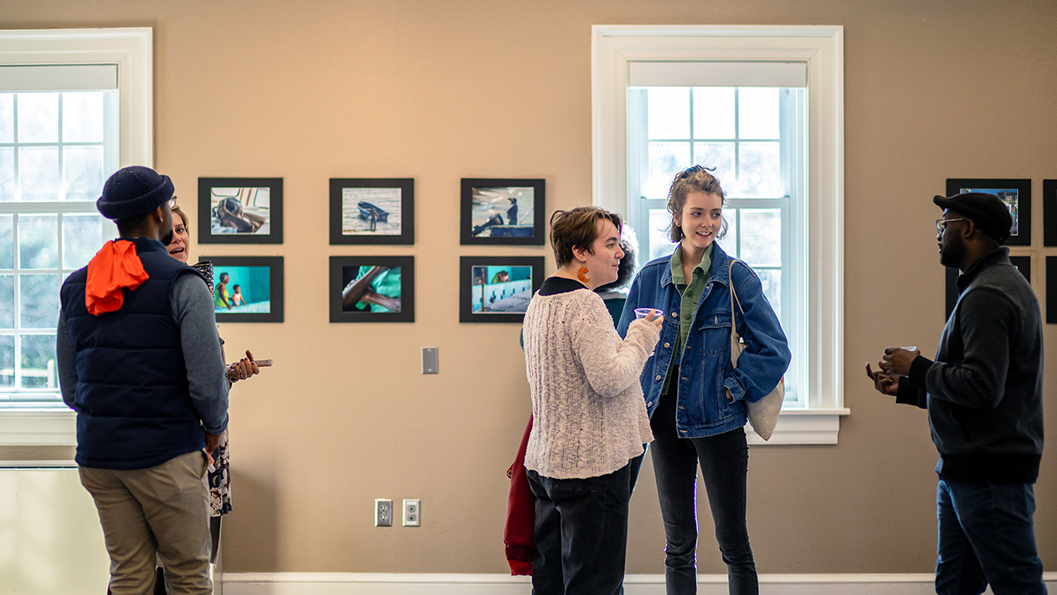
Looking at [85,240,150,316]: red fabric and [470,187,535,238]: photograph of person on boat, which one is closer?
[85,240,150,316]: red fabric

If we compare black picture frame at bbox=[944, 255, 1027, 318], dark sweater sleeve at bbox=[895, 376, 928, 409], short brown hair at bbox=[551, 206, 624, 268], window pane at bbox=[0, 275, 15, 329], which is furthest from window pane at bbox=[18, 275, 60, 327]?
black picture frame at bbox=[944, 255, 1027, 318]

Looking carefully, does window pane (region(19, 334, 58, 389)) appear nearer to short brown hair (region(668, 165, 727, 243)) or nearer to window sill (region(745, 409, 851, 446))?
short brown hair (region(668, 165, 727, 243))

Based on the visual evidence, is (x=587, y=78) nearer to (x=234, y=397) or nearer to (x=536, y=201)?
(x=536, y=201)

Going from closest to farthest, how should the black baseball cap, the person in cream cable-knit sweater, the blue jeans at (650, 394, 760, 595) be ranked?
the person in cream cable-knit sweater < the black baseball cap < the blue jeans at (650, 394, 760, 595)

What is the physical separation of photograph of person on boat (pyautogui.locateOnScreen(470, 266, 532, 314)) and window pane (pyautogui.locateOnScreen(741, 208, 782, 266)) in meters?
1.02

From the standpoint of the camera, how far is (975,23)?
287 centimetres

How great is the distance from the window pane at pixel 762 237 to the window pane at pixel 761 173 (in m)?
0.08

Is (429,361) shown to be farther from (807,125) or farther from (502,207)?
(807,125)

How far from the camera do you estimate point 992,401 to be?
5.90ft

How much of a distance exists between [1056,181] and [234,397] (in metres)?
3.72

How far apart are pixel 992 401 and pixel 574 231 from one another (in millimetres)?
1244

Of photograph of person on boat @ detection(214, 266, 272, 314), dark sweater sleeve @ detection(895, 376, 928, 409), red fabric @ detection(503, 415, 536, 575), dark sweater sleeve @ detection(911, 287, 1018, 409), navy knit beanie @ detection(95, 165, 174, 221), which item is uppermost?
navy knit beanie @ detection(95, 165, 174, 221)

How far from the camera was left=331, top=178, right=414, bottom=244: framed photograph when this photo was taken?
2.85 meters

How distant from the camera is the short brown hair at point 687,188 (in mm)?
2199
